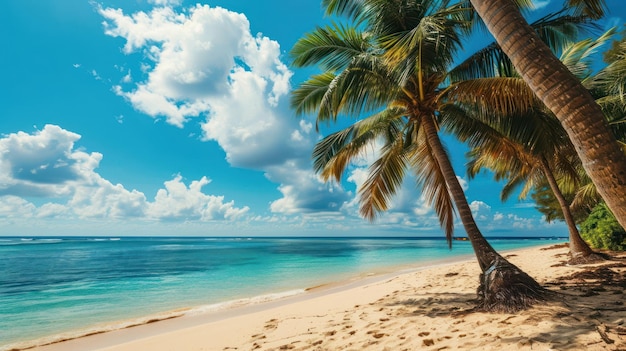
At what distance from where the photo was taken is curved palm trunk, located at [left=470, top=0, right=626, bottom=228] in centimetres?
214

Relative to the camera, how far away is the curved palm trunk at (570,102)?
7.04 feet

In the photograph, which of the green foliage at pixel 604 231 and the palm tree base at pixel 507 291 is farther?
the green foliage at pixel 604 231

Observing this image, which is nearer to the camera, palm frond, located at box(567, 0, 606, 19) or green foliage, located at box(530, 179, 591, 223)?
palm frond, located at box(567, 0, 606, 19)

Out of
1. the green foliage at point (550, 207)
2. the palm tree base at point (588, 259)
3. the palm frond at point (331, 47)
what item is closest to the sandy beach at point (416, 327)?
the palm tree base at point (588, 259)

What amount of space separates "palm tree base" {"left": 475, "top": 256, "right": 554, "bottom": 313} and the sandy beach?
0.21 m

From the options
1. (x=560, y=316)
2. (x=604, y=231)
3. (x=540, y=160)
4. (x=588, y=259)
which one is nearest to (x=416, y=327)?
(x=560, y=316)

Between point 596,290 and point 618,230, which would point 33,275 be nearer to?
point 596,290

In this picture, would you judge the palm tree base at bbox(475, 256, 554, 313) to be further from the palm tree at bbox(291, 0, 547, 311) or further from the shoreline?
the shoreline

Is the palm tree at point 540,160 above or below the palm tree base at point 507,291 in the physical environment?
above

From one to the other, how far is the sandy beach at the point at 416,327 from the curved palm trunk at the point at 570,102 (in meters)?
1.88

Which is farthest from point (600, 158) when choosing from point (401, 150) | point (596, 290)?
point (401, 150)

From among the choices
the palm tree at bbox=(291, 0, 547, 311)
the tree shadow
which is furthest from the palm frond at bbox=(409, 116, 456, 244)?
the tree shadow

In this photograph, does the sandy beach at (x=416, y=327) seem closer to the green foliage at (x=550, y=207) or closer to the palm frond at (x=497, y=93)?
the palm frond at (x=497, y=93)

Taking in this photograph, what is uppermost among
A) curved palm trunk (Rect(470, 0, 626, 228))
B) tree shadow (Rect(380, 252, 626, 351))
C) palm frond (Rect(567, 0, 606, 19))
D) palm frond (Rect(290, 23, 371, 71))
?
palm frond (Rect(290, 23, 371, 71))
